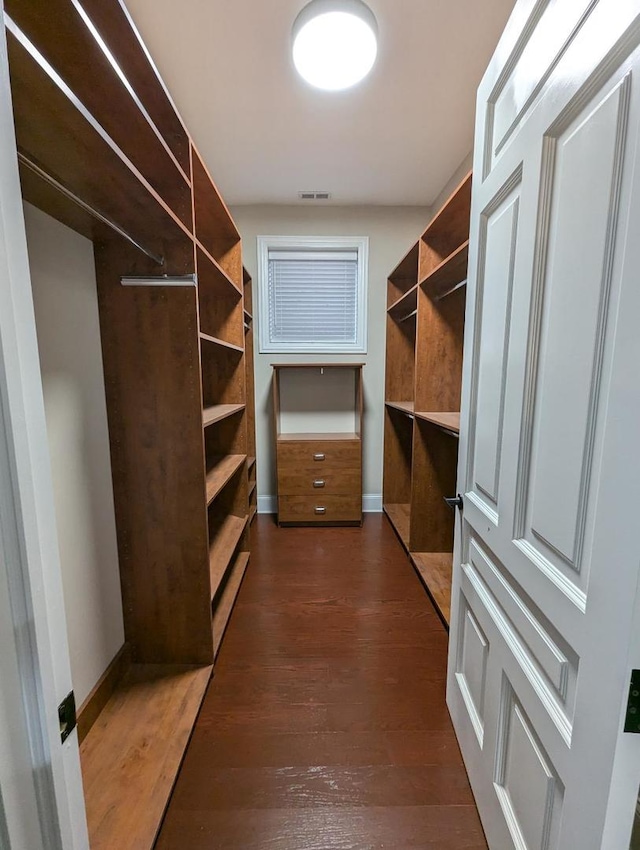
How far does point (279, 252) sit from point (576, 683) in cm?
335

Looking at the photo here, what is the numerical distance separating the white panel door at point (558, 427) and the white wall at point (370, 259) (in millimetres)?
2114

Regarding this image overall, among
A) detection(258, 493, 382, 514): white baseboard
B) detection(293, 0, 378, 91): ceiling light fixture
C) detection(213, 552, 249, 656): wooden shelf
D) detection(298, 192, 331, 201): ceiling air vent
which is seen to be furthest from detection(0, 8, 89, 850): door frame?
detection(258, 493, 382, 514): white baseboard

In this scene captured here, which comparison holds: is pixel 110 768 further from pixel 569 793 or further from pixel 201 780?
pixel 569 793

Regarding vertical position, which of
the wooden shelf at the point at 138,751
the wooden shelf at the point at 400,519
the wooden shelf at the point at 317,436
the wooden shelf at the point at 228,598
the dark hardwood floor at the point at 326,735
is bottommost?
the dark hardwood floor at the point at 326,735

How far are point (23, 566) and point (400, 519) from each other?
291 cm

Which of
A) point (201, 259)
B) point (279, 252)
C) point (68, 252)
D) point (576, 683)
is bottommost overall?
point (576, 683)

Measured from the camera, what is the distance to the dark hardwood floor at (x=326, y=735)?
107 centimetres

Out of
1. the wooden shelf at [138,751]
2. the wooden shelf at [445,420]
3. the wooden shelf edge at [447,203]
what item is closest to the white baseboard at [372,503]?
the wooden shelf at [445,420]

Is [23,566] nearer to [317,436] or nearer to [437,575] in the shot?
[437,575]

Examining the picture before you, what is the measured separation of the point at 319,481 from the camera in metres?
3.06

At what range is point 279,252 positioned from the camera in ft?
10.5

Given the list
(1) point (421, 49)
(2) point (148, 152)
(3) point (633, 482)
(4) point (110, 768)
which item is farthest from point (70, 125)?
(4) point (110, 768)

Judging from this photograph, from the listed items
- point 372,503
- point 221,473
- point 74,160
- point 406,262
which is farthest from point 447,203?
point 372,503

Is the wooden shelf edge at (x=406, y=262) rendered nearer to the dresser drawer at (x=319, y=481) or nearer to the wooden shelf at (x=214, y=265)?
the wooden shelf at (x=214, y=265)
